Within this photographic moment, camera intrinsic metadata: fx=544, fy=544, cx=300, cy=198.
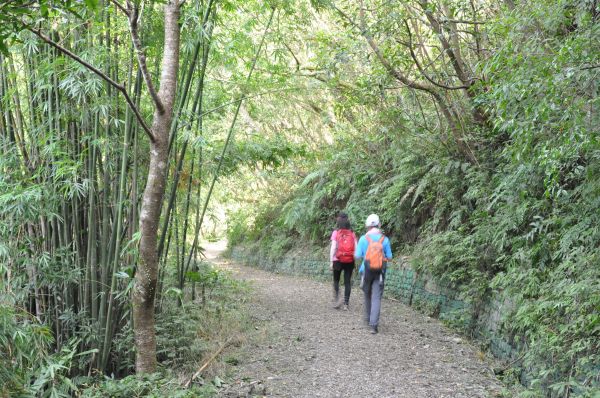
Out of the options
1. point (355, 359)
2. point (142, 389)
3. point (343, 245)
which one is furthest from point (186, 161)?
point (142, 389)

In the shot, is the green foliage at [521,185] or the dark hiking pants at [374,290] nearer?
the green foliage at [521,185]

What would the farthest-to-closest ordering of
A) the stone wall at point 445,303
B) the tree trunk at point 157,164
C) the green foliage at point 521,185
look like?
the stone wall at point 445,303 < the tree trunk at point 157,164 < the green foliage at point 521,185

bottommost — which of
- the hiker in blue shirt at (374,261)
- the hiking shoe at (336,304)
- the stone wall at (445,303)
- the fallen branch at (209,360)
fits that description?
the fallen branch at (209,360)

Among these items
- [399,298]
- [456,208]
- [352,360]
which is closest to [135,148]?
[352,360]

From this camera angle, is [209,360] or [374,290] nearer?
[209,360]

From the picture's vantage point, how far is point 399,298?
1024 centimetres

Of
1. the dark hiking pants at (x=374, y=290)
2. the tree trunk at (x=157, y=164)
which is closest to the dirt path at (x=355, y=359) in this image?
the dark hiking pants at (x=374, y=290)

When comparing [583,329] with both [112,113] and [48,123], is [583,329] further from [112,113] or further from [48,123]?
[48,123]

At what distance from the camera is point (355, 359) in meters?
6.17

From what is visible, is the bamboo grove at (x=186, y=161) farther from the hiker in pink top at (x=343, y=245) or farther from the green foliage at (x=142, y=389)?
the hiker in pink top at (x=343, y=245)

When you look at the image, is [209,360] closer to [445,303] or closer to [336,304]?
[336,304]

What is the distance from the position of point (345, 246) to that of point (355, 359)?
2.53 metres

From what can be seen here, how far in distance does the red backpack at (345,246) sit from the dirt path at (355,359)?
2.92 feet

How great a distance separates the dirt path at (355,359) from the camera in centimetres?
534
